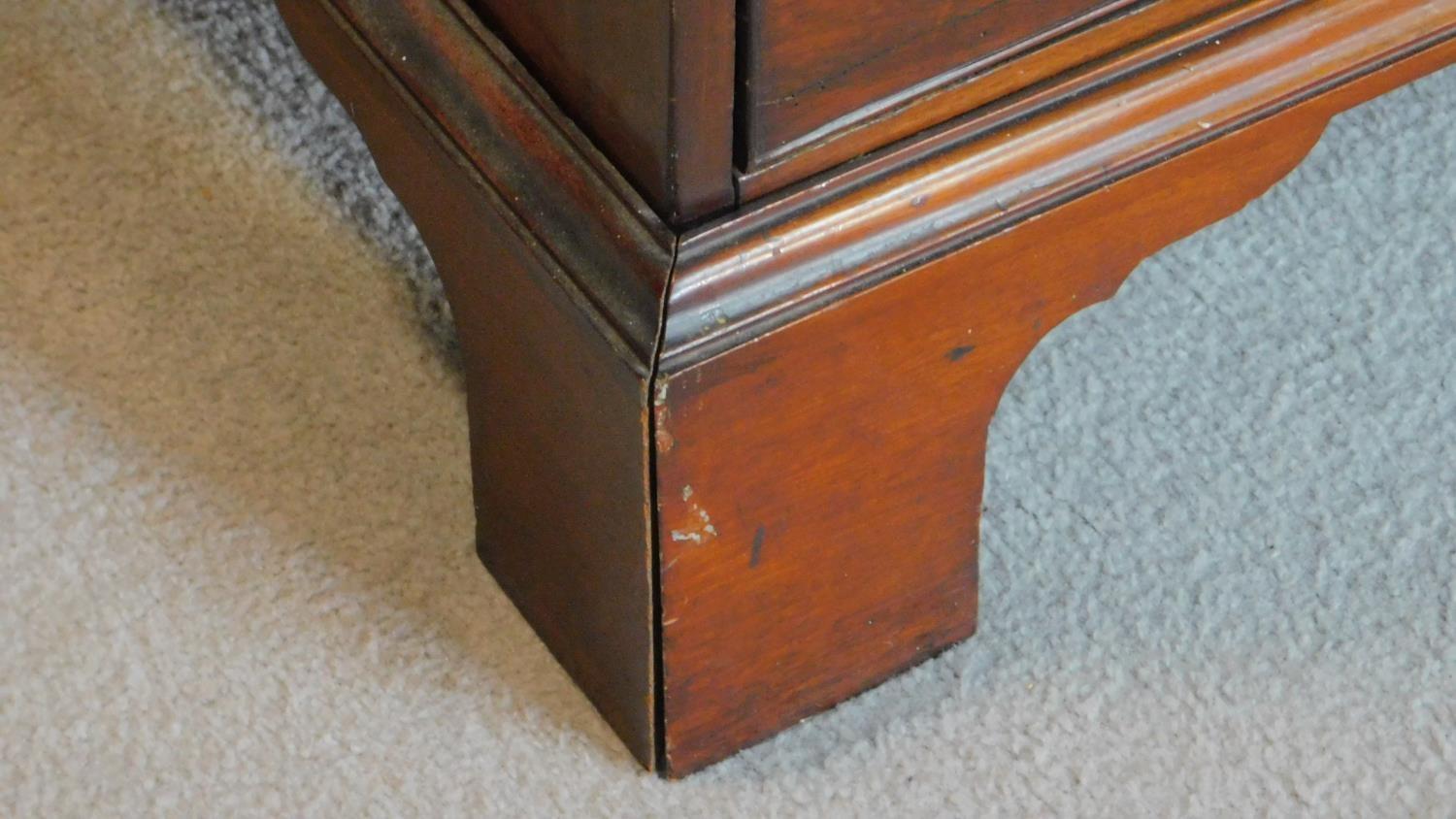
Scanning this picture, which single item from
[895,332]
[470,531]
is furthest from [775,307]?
[470,531]

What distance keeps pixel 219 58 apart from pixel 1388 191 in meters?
0.55

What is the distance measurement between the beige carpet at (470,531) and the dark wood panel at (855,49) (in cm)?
25

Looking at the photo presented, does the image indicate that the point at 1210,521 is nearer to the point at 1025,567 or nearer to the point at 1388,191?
the point at 1025,567

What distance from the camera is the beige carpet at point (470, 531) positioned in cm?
71

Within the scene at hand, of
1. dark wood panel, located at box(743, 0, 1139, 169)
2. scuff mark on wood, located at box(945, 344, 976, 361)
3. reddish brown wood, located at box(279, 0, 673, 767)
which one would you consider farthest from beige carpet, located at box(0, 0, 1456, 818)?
dark wood panel, located at box(743, 0, 1139, 169)

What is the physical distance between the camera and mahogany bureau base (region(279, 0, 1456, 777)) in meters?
0.58

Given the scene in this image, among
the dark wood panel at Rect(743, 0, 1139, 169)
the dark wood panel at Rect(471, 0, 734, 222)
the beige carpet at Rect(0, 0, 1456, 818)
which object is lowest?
the beige carpet at Rect(0, 0, 1456, 818)

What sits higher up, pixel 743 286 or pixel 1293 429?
pixel 743 286

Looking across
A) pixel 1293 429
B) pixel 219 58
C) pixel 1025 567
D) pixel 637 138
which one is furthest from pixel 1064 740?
pixel 219 58

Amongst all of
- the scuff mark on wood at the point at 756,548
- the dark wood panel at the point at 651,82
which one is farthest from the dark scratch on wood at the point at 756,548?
the dark wood panel at the point at 651,82

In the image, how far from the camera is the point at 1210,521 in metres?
0.79

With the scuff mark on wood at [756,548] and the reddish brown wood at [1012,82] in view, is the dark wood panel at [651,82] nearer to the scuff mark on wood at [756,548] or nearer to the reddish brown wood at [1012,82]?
the reddish brown wood at [1012,82]

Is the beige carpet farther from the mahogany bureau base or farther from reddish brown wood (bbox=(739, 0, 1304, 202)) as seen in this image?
reddish brown wood (bbox=(739, 0, 1304, 202))

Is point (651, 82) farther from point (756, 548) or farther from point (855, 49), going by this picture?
point (756, 548)
